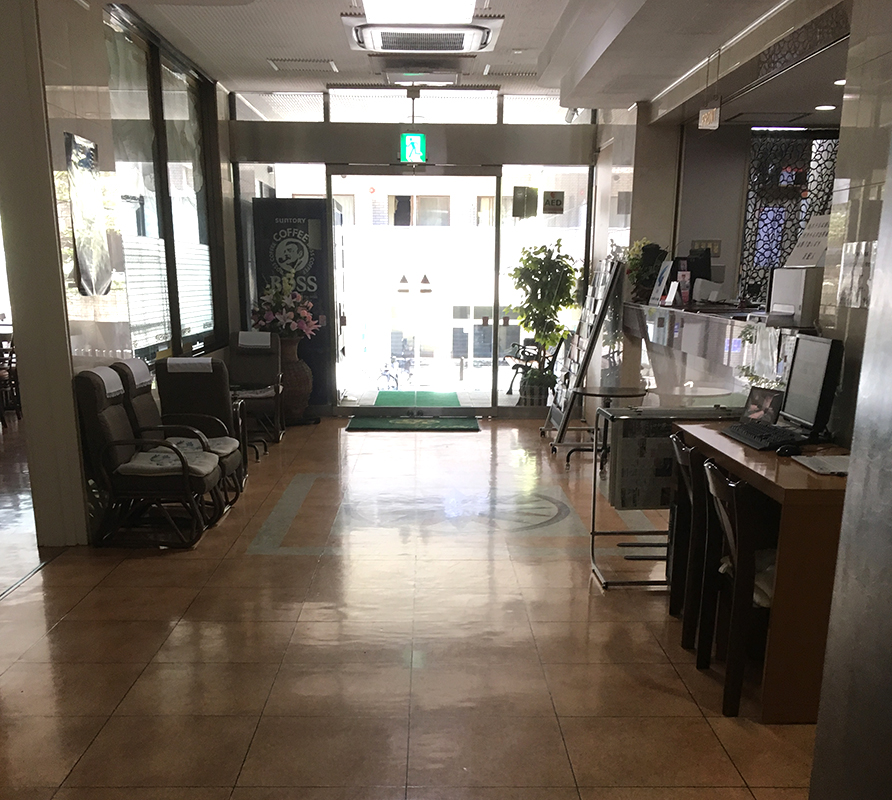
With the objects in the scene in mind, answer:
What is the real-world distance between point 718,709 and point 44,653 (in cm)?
288

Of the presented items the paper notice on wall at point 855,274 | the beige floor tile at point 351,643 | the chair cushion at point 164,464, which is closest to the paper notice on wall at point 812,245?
the paper notice on wall at point 855,274

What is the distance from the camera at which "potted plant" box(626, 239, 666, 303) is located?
19.5 feet

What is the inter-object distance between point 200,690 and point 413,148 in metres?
6.28

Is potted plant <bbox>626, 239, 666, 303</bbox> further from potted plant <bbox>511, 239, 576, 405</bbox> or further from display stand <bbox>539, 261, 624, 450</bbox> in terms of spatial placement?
potted plant <bbox>511, 239, 576, 405</bbox>

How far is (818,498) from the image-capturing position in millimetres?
2443

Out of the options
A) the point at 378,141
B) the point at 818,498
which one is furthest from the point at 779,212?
the point at 818,498

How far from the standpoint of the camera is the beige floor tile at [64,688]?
2.68 m

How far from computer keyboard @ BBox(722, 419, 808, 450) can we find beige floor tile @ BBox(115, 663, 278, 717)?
2.28m

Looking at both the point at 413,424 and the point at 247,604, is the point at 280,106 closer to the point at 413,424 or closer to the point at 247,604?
the point at 413,424

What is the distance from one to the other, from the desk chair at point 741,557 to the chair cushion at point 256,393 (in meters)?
4.82

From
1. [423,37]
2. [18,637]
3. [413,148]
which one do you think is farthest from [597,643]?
[413,148]

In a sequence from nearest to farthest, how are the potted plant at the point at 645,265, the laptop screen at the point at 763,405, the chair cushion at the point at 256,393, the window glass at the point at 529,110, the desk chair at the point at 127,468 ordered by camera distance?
the laptop screen at the point at 763,405 → the desk chair at the point at 127,468 → the potted plant at the point at 645,265 → the chair cushion at the point at 256,393 → the window glass at the point at 529,110

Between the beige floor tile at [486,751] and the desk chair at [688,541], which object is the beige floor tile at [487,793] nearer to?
the beige floor tile at [486,751]

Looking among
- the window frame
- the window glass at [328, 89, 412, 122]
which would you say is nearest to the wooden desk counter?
the window frame
